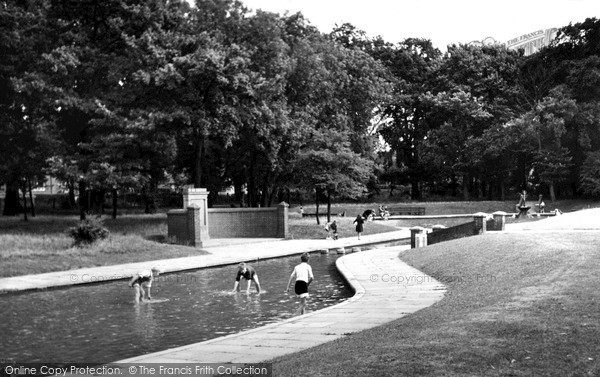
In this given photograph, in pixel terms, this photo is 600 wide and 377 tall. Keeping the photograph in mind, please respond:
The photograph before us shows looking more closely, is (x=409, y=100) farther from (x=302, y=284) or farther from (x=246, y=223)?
(x=302, y=284)

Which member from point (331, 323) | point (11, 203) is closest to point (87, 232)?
point (331, 323)

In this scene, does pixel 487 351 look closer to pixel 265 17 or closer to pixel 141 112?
pixel 141 112

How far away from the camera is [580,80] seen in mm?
66188

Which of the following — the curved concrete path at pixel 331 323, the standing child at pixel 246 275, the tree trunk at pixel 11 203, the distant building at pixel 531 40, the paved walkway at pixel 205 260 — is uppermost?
the distant building at pixel 531 40

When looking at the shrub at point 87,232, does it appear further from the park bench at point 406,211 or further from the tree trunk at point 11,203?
the park bench at point 406,211

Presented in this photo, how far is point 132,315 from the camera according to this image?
1822 centimetres

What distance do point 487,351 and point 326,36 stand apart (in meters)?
57.5

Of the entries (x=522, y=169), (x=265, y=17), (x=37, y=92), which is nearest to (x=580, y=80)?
(x=522, y=169)

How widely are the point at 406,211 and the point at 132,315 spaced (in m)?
54.4

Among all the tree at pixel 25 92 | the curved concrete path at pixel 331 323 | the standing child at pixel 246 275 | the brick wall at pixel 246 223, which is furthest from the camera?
the brick wall at pixel 246 223

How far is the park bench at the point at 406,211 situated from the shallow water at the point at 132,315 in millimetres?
44282

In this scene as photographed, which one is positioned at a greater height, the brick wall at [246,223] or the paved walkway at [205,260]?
the brick wall at [246,223]

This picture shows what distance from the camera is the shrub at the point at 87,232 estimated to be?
3309 centimetres

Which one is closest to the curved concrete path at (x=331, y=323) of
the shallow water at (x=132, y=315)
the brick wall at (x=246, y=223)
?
the shallow water at (x=132, y=315)
